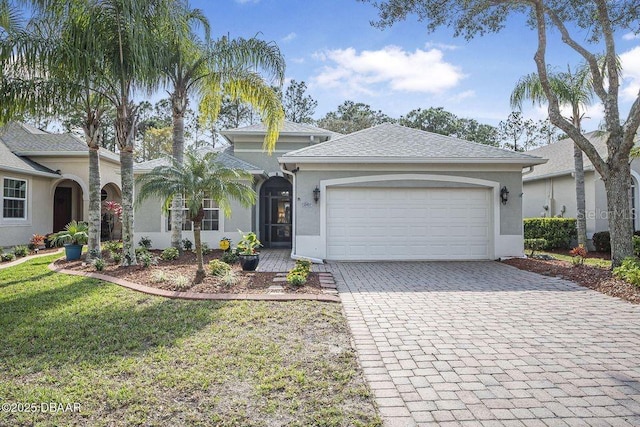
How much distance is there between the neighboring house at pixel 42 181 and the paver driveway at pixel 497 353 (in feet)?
43.3

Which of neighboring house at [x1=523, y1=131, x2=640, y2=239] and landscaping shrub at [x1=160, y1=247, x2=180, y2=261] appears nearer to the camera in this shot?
landscaping shrub at [x1=160, y1=247, x2=180, y2=261]

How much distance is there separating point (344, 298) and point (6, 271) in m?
9.20

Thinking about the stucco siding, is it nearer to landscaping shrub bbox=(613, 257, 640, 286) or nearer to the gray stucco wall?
the gray stucco wall

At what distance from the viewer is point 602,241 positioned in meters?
13.5

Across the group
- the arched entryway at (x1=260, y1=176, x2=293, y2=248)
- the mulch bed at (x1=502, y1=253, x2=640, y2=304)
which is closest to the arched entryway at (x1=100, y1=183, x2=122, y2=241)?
the arched entryway at (x1=260, y1=176, x2=293, y2=248)

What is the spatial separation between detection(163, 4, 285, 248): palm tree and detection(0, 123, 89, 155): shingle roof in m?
8.41

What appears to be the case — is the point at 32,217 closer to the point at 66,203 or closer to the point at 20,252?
the point at 66,203

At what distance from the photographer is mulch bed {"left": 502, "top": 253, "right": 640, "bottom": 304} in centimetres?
721

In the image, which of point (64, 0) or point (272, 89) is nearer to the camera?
point (64, 0)

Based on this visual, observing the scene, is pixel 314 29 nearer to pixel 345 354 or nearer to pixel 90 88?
pixel 90 88

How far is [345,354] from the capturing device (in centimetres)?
427

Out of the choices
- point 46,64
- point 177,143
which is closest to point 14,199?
point 177,143

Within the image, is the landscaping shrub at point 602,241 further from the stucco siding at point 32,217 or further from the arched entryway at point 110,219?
the stucco siding at point 32,217

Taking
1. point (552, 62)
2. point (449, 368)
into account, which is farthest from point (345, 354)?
point (552, 62)
